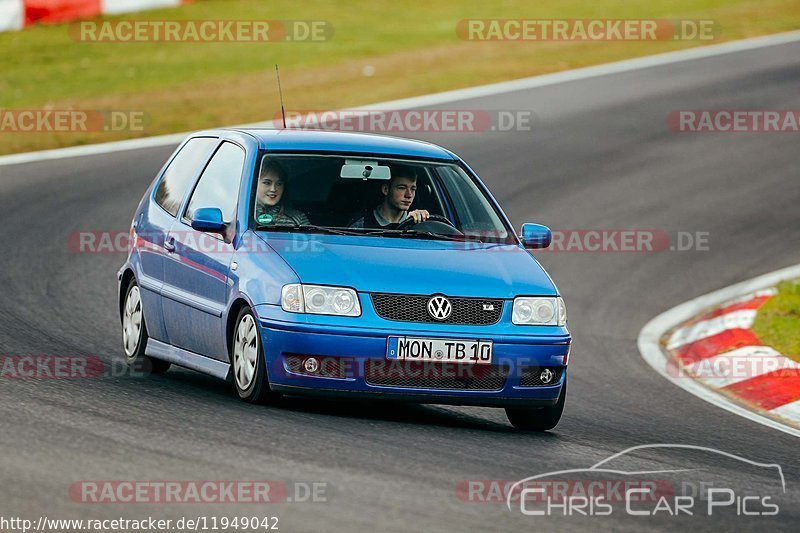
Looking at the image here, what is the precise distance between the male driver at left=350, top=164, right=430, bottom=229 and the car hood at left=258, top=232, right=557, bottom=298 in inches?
15.0

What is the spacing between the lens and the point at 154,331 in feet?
31.4

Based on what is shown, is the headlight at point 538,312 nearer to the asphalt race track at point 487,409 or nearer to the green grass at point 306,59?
the asphalt race track at point 487,409

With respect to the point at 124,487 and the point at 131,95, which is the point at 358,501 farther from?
the point at 131,95

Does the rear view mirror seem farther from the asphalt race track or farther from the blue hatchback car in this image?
the asphalt race track

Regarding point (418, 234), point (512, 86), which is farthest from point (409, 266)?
point (512, 86)

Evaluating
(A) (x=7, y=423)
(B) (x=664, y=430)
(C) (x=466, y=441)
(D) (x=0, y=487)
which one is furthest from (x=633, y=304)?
(D) (x=0, y=487)

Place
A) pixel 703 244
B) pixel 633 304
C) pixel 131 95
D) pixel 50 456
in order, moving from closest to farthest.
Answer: pixel 50 456 < pixel 633 304 < pixel 703 244 < pixel 131 95

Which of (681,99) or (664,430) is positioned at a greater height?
(681,99)

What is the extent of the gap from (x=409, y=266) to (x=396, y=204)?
1033 mm

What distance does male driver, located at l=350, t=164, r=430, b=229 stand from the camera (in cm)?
905

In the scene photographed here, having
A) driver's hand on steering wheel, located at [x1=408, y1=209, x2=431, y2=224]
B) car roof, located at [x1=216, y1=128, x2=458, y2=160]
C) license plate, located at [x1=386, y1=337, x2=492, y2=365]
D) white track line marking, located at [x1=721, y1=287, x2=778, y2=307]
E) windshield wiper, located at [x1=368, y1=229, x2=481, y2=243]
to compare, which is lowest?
white track line marking, located at [x1=721, y1=287, x2=778, y2=307]

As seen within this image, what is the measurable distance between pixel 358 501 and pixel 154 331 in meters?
3.83

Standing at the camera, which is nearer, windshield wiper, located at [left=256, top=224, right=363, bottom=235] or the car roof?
windshield wiper, located at [left=256, top=224, right=363, bottom=235]

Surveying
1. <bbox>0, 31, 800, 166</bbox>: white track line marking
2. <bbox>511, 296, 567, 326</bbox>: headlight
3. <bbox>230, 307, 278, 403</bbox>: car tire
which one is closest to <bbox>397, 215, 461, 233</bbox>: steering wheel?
<bbox>511, 296, 567, 326</bbox>: headlight
